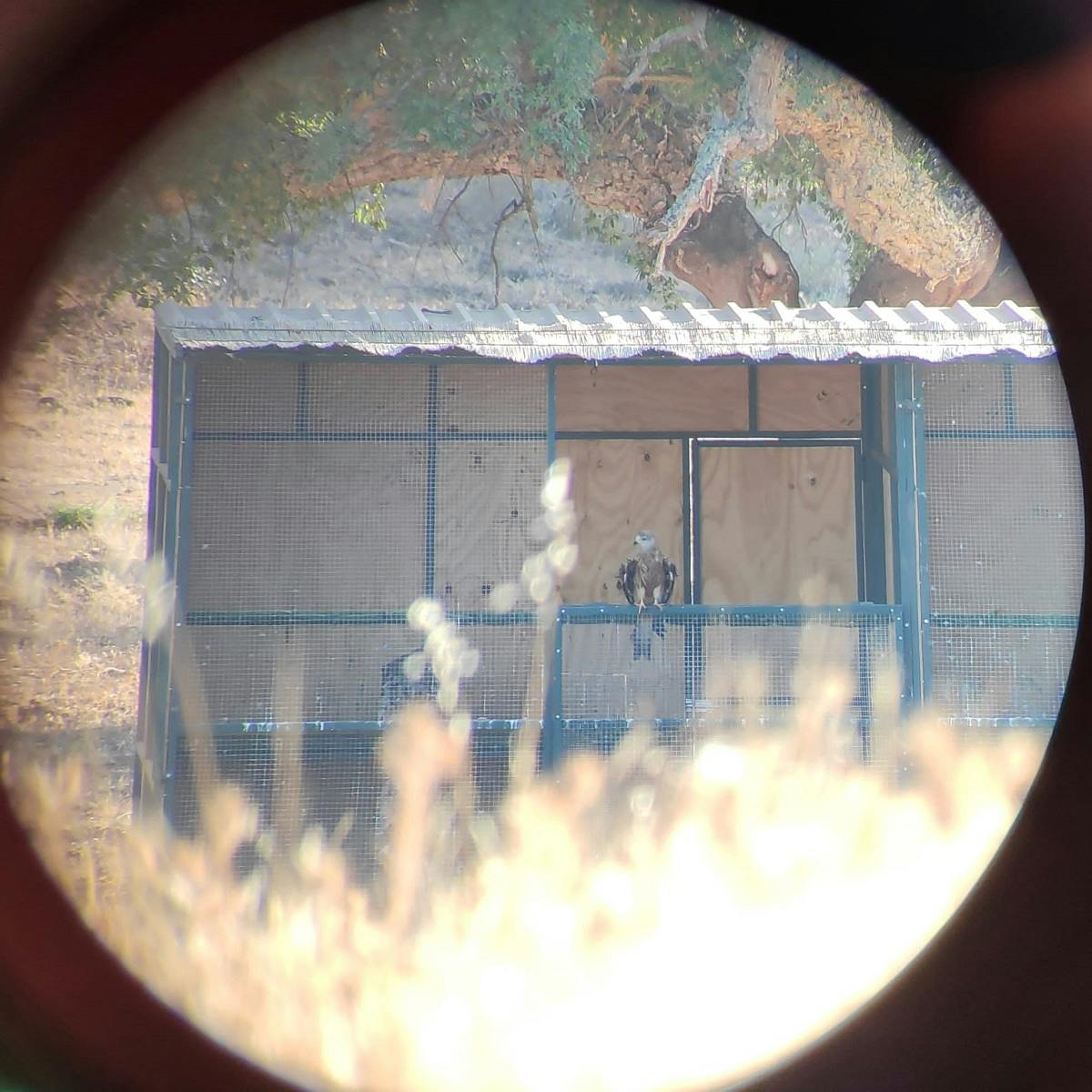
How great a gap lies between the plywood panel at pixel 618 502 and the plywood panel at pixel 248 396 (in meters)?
2.96

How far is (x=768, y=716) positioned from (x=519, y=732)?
4.57 feet

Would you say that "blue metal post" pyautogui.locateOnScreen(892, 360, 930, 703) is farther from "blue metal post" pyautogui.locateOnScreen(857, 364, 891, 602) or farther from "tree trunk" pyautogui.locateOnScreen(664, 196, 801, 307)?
"tree trunk" pyautogui.locateOnScreen(664, 196, 801, 307)

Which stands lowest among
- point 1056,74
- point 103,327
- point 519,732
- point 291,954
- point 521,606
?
point 291,954

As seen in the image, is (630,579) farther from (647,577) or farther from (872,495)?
(872,495)

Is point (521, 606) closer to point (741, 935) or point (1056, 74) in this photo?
point (741, 935)

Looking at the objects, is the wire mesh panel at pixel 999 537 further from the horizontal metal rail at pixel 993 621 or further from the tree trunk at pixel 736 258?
the tree trunk at pixel 736 258

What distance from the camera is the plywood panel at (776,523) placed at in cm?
900

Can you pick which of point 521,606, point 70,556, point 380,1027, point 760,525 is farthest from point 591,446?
point 70,556

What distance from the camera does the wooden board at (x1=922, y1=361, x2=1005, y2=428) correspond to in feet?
22.3

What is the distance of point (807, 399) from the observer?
357 inches

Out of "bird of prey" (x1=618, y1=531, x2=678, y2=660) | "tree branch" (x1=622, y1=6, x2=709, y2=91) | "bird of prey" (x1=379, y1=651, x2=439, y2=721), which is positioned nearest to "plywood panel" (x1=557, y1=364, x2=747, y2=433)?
"bird of prey" (x1=618, y1=531, x2=678, y2=660)

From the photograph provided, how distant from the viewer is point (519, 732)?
6219 millimetres

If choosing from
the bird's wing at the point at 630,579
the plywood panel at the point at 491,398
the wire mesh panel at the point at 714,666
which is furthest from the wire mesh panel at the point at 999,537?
the plywood panel at the point at 491,398

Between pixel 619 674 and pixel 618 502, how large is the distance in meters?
3.07
